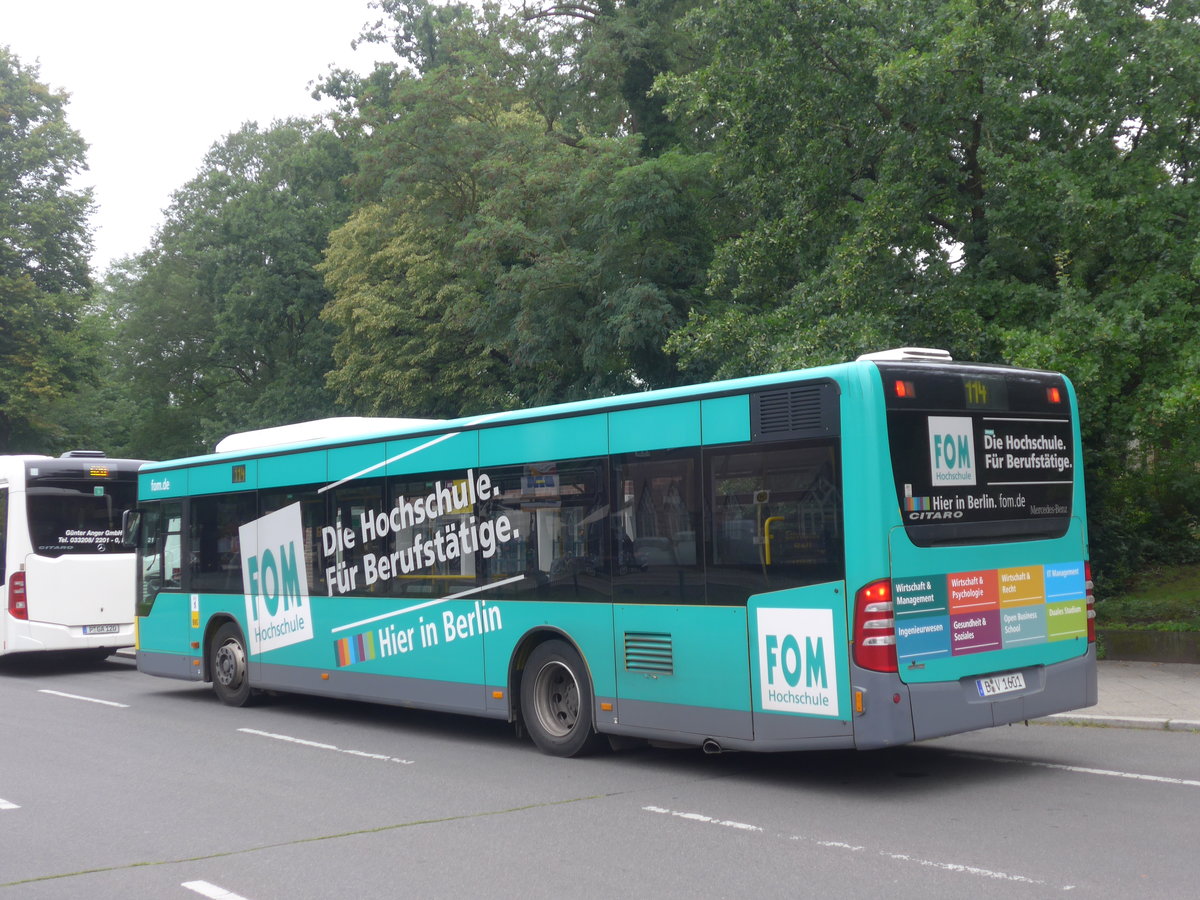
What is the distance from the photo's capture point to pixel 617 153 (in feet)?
78.2

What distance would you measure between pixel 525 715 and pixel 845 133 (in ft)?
32.1

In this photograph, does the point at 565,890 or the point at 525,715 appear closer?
the point at 565,890

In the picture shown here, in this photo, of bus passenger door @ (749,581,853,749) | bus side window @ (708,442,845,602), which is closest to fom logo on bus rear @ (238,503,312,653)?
bus side window @ (708,442,845,602)

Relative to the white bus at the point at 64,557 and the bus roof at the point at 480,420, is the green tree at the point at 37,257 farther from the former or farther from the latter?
the bus roof at the point at 480,420

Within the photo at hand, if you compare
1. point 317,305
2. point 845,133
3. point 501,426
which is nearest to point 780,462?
point 501,426

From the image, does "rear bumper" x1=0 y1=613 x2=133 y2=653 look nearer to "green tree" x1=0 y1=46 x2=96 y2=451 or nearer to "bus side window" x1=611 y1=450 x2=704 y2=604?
"bus side window" x1=611 y1=450 x2=704 y2=604

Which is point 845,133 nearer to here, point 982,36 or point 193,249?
point 982,36

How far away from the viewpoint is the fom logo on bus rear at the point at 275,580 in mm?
13312

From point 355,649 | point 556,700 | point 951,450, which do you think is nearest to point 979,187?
point 951,450

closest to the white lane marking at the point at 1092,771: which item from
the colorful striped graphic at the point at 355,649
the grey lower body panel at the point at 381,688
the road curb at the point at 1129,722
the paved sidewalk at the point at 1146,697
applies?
the road curb at the point at 1129,722

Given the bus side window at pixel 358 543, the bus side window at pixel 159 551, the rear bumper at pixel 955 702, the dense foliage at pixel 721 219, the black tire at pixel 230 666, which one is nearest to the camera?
the rear bumper at pixel 955 702

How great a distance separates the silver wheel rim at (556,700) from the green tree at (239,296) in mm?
29142

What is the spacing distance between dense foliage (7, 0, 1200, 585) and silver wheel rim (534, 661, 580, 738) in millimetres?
6337

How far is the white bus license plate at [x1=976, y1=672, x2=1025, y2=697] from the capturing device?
27.8 ft
